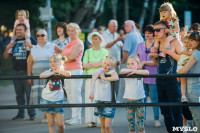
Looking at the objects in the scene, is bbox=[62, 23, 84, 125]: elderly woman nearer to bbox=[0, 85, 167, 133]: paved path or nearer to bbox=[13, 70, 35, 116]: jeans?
bbox=[0, 85, 167, 133]: paved path

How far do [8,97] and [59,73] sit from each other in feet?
21.6

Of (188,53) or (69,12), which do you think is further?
(69,12)

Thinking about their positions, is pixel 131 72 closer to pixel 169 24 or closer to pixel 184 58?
pixel 184 58

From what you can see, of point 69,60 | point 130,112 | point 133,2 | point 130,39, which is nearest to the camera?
point 130,112

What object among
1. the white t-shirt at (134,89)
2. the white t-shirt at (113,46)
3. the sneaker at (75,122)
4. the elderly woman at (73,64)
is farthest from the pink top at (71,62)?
the white t-shirt at (113,46)

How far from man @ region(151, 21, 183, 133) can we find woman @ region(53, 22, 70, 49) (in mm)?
2715

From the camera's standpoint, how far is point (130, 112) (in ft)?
19.3

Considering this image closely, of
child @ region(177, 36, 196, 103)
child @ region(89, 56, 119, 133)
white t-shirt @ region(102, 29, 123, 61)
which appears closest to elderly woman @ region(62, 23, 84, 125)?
child @ region(89, 56, 119, 133)

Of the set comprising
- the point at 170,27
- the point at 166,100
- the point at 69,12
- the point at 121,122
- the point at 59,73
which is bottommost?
the point at 121,122

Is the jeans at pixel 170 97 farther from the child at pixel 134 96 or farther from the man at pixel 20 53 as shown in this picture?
the man at pixel 20 53

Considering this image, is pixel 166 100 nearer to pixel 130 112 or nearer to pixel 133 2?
pixel 130 112

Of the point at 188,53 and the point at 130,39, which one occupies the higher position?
the point at 130,39

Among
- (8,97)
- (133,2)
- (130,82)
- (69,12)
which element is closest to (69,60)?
(130,82)

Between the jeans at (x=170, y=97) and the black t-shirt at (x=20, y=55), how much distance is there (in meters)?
3.30
